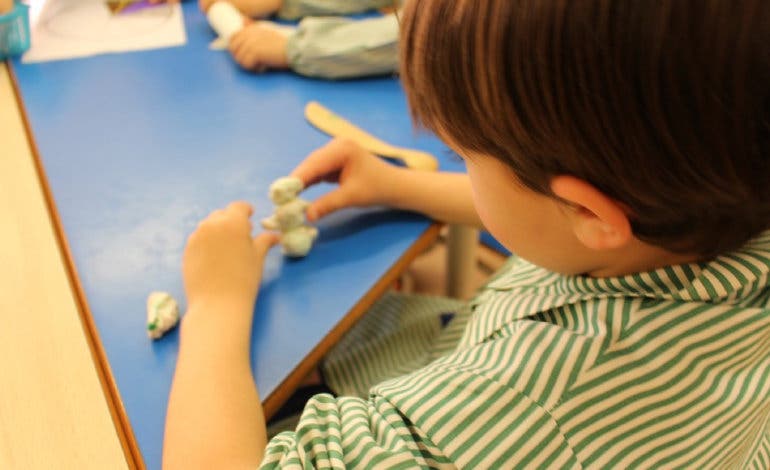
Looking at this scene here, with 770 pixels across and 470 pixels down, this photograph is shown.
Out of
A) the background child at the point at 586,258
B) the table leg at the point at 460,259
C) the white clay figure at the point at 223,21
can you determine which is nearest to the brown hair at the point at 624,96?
the background child at the point at 586,258

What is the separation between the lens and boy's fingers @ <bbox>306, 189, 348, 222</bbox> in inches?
26.2

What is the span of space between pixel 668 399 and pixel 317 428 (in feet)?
0.71

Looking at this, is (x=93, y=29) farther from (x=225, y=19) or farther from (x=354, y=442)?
(x=354, y=442)

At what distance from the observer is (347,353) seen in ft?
2.30

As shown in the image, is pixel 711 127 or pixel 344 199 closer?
pixel 711 127

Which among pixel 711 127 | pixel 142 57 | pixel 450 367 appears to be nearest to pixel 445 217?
pixel 450 367

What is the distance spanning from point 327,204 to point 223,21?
0.47 meters

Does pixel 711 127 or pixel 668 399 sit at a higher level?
pixel 711 127

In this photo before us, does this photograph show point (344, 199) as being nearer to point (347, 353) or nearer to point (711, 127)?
point (347, 353)

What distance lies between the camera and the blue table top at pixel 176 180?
0.55 m

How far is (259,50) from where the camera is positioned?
3.03 feet

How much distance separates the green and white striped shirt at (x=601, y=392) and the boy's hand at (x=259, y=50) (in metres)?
0.61

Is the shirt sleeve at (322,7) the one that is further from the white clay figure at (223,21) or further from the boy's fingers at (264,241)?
the boy's fingers at (264,241)

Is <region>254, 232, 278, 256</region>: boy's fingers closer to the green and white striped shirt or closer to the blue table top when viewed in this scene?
the blue table top
